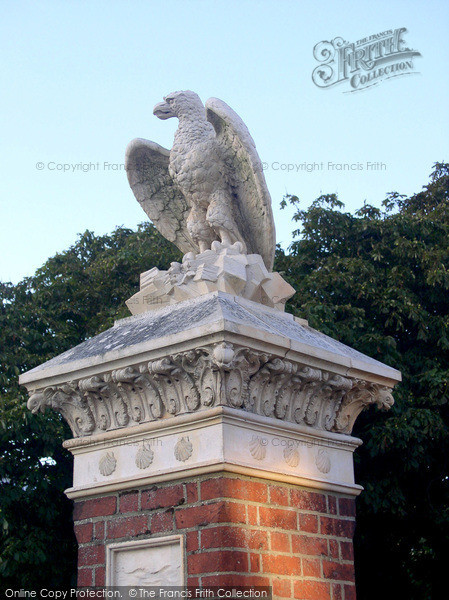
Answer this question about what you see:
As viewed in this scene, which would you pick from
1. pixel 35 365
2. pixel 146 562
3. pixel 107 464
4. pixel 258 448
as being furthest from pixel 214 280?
pixel 35 365

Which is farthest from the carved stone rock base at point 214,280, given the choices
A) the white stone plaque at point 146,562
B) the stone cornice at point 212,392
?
the white stone plaque at point 146,562

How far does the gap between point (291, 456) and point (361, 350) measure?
22.8ft

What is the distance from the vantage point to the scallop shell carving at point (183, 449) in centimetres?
488

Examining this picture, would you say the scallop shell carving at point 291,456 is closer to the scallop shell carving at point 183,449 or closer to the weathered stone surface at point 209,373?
the weathered stone surface at point 209,373

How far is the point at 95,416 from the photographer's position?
542cm

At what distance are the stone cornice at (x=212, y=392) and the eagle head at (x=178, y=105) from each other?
2.31m

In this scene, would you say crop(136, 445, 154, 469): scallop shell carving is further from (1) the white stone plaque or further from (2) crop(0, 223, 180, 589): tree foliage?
(2) crop(0, 223, 180, 589): tree foliage

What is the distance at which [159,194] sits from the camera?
677cm

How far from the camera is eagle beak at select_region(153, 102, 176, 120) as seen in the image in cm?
651

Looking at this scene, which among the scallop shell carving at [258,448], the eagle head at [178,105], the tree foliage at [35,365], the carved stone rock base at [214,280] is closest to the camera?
the scallop shell carving at [258,448]

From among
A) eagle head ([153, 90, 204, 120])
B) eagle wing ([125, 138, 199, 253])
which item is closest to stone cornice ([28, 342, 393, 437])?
eagle wing ([125, 138, 199, 253])

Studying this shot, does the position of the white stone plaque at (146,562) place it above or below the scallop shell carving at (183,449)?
below

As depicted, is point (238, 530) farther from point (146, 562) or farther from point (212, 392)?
point (212, 392)

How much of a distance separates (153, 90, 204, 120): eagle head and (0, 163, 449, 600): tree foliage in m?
5.46
